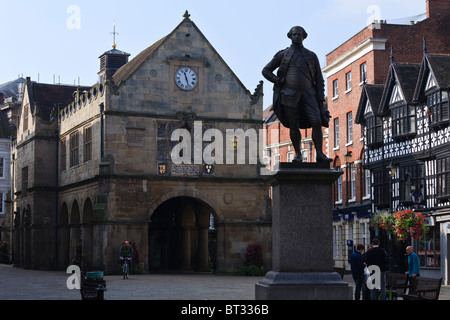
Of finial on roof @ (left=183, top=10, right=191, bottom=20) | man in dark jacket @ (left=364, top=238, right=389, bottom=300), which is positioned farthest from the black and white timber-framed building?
man in dark jacket @ (left=364, top=238, right=389, bottom=300)

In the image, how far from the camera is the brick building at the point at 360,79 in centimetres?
5012

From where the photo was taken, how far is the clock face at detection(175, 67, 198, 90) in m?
42.5

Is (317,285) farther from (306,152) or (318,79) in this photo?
(306,152)

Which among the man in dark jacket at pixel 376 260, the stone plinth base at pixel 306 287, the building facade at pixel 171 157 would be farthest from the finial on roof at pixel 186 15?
the stone plinth base at pixel 306 287

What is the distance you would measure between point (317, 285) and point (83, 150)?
32.2m

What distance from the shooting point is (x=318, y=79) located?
15.3m

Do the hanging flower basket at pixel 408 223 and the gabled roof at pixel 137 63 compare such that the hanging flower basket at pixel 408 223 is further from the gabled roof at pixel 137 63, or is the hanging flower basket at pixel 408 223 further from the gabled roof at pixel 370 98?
the gabled roof at pixel 137 63

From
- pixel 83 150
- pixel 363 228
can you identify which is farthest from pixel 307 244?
pixel 363 228

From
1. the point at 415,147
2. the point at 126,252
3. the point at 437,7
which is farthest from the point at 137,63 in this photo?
the point at 437,7

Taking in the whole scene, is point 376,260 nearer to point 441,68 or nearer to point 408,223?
point 408,223

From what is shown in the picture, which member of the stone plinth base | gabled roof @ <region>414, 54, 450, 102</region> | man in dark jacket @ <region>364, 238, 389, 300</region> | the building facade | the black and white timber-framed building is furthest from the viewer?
the building facade

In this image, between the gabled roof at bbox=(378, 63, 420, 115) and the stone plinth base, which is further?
the gabled roof at bbox=(378, 63, 420, 115)

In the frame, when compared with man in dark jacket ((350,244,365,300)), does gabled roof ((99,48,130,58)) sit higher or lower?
higher

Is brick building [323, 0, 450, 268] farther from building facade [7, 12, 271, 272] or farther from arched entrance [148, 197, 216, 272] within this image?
arched entrance [148, 197, 216, 272]
